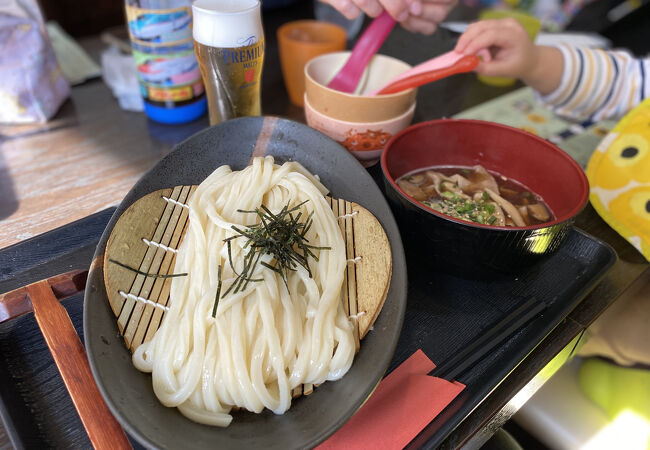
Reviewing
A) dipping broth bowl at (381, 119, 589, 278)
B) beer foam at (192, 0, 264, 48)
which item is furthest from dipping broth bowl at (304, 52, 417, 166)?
beer foam at (192, 0, 264, 48)

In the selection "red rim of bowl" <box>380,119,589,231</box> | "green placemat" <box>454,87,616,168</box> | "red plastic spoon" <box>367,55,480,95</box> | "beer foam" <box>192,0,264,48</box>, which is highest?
"beer foam" <box>192,0,264,48</box>

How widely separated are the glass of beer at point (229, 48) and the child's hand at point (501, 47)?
2.48 feet

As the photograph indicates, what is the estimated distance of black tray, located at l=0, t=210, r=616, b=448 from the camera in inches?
35.2

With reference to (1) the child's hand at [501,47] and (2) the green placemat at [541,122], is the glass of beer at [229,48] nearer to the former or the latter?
(1) the child's hand at [501,47]

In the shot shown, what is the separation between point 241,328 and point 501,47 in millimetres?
1532

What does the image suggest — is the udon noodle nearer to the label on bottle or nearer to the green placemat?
the label on bottle

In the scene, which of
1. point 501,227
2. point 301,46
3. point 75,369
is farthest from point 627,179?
point 75,369

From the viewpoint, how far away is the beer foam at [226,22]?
1314 mm

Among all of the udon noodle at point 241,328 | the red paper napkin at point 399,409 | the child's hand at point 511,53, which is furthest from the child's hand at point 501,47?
the red paper napkin at point 399,409

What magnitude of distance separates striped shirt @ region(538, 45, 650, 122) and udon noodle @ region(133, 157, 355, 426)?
1431 mm

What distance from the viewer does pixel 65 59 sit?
2.30 meters

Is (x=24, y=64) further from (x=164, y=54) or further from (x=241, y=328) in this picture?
→ (x=241, y=328)

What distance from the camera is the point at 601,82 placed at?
6.47 feet

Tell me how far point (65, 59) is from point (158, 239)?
5.64 ft
